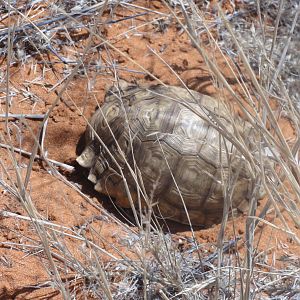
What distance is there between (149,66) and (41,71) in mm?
714

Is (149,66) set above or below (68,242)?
above

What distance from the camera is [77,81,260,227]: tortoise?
3.38 metres

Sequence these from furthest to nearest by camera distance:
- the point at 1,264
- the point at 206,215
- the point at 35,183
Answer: the point at 206,215, the point at 35,183, the point at 1,264

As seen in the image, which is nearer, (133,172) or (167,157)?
(133,172)

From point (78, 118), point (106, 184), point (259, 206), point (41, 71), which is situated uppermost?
point (41, 71)

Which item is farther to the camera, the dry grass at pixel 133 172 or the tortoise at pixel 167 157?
the tortoise at pixel 167 157

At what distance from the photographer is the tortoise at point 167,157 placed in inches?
133

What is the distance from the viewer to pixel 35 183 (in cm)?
339

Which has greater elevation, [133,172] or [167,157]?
[133,172]

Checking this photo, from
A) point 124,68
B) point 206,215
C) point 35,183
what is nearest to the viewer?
point 35,183

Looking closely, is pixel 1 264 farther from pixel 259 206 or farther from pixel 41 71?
pixel 259 206

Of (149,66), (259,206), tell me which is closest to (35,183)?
(149,66)

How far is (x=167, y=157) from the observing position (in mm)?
3391

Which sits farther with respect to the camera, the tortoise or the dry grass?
the tortoise
